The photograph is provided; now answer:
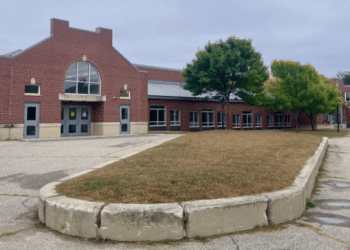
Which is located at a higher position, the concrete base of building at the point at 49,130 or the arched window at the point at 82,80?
the arched window at the point at 82,80

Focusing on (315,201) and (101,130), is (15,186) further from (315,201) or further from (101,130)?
(101,130)

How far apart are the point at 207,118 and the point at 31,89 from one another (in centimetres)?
1971

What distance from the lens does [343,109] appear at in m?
53.6

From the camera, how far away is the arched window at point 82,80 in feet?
71.9

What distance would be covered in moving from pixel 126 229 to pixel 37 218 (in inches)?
62.8

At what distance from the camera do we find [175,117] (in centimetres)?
3083

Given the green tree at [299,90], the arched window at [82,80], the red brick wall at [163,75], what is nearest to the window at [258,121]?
the green tree at [299,90]

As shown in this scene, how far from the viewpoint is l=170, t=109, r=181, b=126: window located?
30.5 meters

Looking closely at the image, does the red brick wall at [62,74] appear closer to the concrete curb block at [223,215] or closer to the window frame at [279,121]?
the concrete curb block at [223,215]

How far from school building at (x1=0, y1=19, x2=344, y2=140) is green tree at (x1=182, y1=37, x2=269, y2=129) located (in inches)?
150

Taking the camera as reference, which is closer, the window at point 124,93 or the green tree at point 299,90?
the window at point 124,93

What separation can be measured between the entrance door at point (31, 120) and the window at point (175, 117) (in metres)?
14.0

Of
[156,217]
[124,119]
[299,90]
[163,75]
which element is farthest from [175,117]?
[156,217]

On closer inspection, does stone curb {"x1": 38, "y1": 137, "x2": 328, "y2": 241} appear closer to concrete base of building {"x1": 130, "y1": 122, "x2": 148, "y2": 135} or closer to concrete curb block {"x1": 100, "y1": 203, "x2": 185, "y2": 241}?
concrete curb block {"x1": 100, "y1": 203, "x2": 185, "y2": 241}
